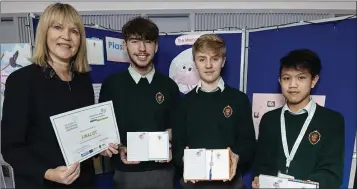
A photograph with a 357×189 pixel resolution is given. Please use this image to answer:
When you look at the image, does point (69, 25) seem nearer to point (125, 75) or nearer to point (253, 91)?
point (125, 75)

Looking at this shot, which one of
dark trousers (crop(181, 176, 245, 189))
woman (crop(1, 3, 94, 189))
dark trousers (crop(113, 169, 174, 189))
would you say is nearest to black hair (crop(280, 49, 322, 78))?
dark trousers (crop(181, 176, 245, 189))

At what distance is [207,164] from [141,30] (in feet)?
3.55

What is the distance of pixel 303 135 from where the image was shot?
1.58 m

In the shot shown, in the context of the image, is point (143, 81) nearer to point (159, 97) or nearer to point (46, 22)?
point (159, 97)

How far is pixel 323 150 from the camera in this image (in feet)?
5.06

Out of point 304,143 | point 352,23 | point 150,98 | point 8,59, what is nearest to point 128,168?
point 150,98

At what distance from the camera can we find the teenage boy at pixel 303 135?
154 cm

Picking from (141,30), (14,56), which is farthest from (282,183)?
(14,56)

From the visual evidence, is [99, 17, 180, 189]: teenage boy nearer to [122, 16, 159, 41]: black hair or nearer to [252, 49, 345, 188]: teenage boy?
[122, 16, 159, 41]: black hair

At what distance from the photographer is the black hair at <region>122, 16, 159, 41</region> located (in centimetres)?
193

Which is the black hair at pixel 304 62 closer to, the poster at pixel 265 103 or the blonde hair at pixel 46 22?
the poster at pixel 265 103

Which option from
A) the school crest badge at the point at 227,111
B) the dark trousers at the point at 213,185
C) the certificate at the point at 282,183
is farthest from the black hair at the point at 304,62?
the dark trousers at the point at 213,185

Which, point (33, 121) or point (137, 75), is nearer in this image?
point (33, 121)

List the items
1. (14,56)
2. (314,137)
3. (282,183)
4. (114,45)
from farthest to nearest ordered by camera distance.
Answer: (114,45)
(14,56)
(314,137)
(282,183)
